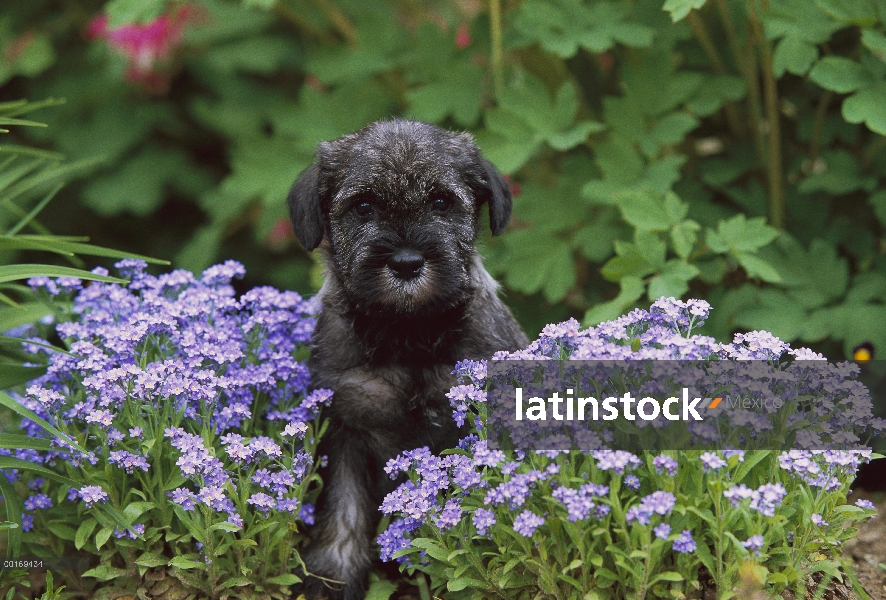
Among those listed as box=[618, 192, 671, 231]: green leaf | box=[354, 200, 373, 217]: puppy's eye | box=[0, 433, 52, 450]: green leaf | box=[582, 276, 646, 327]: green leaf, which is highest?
box=[618, 192, 671, 231]: green leaf

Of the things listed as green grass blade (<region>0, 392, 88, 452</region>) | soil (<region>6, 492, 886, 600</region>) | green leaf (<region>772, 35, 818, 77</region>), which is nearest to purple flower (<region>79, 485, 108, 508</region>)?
green grass blade (<region>0, 392, 88, 452</region>)

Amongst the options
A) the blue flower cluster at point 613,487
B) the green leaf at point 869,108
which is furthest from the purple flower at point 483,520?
the green leaf at point 869,108

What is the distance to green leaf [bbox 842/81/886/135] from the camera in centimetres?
361

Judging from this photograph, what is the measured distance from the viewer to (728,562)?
2520 mm

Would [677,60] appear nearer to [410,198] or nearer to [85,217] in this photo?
[410,198]

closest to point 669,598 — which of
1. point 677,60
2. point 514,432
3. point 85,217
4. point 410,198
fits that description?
point 514,432

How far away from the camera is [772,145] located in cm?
436

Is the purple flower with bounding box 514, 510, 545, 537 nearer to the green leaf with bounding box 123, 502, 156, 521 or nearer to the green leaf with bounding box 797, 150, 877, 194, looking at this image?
the green leaf with bounding box 123, 502, 156, 521

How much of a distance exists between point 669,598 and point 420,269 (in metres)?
1.15

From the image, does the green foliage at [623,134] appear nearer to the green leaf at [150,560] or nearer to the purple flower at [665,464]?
the purple flower at [665,464]

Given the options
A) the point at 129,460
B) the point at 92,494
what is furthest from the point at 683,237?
the point at 92,494

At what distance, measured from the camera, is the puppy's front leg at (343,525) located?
3.14 meters

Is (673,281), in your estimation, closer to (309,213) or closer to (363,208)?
(363,208)

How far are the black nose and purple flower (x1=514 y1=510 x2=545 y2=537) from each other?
82 centimetres
